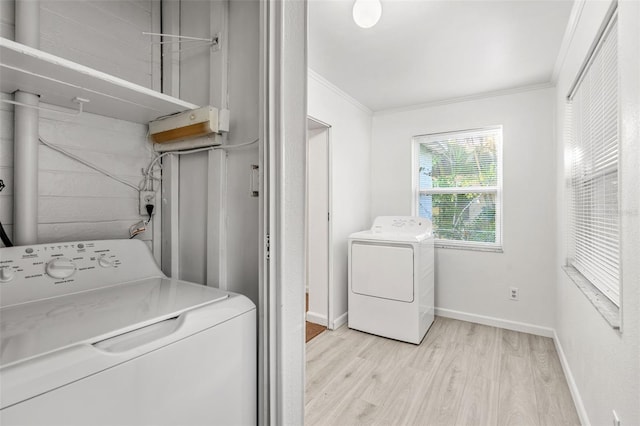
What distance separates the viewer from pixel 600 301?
1.45 metres

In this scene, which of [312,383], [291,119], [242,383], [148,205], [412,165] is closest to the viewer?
[242,383]

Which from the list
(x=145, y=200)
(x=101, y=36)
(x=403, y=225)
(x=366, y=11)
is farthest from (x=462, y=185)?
(x=101, y=36)

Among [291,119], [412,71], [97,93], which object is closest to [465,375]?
[291,119]

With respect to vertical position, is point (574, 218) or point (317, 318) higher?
point (574, 218)

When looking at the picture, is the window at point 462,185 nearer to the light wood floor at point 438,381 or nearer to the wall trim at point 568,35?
the wall trim at point 568,35

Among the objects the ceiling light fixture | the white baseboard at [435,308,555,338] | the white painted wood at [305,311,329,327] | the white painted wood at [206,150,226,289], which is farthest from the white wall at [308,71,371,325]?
the white painted wood at [206,150,226,289]

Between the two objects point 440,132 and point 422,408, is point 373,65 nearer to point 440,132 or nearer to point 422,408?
point 440,132

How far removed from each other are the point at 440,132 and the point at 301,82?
2569mm

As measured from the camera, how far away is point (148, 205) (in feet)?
4.41

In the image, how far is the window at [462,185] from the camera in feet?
10.2

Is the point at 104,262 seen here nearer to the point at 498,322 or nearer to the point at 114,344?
the point at 114,344

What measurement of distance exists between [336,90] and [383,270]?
1757mm

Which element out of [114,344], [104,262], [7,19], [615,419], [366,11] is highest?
[366,11]

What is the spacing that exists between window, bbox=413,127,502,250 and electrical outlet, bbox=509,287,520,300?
40 cm
